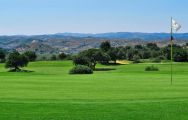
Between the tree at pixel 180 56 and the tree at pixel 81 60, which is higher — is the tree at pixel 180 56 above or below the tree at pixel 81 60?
below

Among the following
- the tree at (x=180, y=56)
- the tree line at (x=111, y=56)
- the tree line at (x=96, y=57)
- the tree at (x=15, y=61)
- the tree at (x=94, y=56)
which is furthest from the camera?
the tree at (x=180, y=56)

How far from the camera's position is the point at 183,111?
641 inches

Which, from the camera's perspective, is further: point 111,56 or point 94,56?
point 111,56

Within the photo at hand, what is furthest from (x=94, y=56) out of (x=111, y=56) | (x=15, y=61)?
(x=15, y=61)

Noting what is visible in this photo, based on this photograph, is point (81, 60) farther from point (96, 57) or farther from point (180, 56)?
point (180, 56)

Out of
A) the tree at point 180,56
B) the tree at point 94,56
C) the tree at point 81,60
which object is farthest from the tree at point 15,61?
the tree at point 180,56

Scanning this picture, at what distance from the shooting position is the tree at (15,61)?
9369 centimetres

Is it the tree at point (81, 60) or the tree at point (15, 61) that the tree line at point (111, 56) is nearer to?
the tree at point (81, 60)

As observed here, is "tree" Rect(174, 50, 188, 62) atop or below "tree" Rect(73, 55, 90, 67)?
below

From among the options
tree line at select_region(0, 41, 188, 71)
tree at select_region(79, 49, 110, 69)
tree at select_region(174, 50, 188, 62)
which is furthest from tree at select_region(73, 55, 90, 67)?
tree at select_region(174, 50, 188, 62)

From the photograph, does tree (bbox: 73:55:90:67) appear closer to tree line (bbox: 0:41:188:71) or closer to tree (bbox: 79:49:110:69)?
tree line (bbox: 0:41:188:71)

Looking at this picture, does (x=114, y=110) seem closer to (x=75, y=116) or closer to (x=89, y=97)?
(x=75, y=116)

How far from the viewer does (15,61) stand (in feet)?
311

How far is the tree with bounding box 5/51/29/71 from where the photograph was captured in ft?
307
